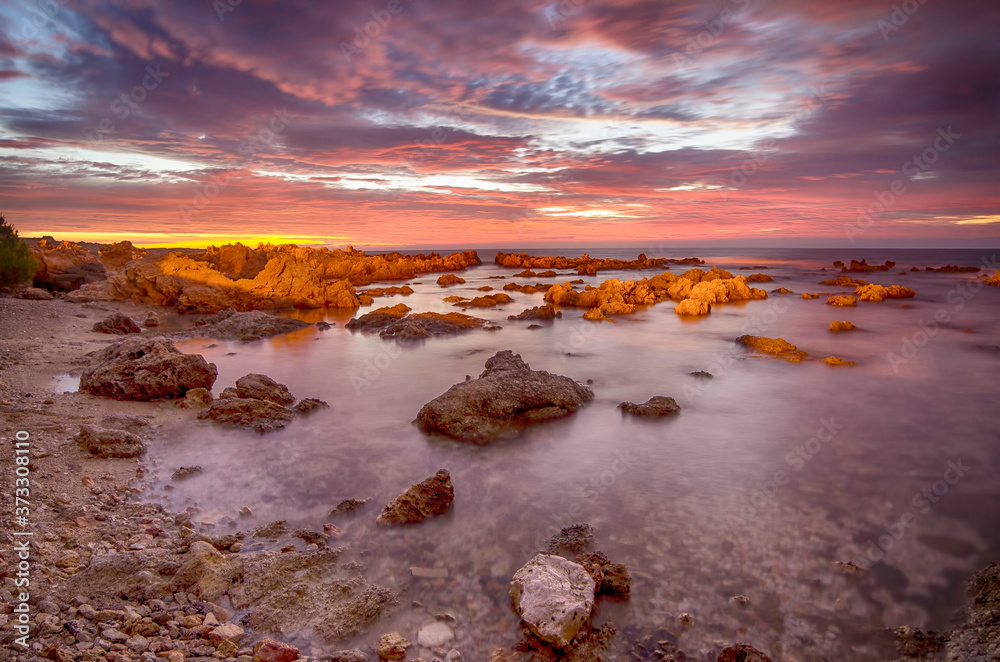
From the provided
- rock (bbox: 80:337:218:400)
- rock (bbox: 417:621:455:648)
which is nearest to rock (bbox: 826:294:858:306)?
rock (bbox: 80:337:218:400)

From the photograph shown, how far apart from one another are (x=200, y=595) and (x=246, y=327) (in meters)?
14.8

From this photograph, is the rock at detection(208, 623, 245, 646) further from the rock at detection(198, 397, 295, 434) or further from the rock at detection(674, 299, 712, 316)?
the rock at detection(674, 299, 712, 316)

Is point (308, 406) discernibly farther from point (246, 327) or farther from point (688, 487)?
point (246, 327)

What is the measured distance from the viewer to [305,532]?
5266 millimetres

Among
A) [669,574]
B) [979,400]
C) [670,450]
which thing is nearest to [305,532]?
[669,574]

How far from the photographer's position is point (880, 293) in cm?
2898

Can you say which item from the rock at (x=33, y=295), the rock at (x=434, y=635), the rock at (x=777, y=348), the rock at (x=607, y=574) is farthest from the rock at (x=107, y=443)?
the rock at (x=33, y=295)

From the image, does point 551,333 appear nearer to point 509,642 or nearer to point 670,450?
point 670,450

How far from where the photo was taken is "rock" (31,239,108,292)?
86.2 ft

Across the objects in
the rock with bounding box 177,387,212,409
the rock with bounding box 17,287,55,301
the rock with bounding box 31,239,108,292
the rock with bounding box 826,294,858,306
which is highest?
the rock with bounding box 31,239,108,292

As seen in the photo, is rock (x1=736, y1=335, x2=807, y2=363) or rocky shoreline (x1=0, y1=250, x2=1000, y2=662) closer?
rocky shoreline (x1=0, y1=250, x2=1000, y2=662)

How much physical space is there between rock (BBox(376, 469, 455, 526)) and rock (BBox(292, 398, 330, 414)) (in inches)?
173

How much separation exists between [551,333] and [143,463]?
46.4ft

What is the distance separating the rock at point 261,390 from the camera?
945 centimetres
